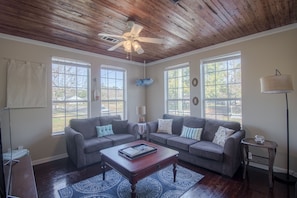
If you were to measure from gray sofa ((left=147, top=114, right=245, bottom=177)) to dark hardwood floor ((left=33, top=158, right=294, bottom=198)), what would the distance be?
0.53 feet

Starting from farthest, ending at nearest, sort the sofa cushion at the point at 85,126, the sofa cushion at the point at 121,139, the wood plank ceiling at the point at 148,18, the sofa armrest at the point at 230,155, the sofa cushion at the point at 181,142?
the sofa cushion at the point at 85,126 < the sofa cushion at the point at 121,139 < the sofa cushion at the point at 181,142 < the sofa armrest at the point at 230,155 < the wood plank ceiling at the point at 148,18

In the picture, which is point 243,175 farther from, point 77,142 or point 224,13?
point 77,142

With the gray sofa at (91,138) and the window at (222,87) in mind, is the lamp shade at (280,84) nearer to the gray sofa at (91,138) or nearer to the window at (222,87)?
the window at (222,87)

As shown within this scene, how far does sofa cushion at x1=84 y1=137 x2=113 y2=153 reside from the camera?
10.2 feet

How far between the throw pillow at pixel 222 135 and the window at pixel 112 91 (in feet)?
9.26

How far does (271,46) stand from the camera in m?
2.97

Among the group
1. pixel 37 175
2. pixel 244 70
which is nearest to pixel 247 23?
pixel 244 70

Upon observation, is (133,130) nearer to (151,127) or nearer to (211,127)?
(151,127)

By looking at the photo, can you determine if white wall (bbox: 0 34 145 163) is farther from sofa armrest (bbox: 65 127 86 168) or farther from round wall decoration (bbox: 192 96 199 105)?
round wall decoration (bbox: 192 96 199 105)

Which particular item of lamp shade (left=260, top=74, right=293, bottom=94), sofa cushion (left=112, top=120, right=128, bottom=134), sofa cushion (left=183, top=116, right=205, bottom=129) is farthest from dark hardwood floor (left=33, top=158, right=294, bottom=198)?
lamp shade (left=260, top=74, right=293, bottom=94)

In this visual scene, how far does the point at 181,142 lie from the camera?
3.30 metres

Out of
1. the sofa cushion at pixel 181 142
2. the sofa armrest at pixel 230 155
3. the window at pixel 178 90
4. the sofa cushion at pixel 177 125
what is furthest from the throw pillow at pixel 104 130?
the sofa armrest at pixel 230 155

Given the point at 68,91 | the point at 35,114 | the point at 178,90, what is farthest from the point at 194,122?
the point at 35,114

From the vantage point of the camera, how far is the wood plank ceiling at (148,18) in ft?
6.98
